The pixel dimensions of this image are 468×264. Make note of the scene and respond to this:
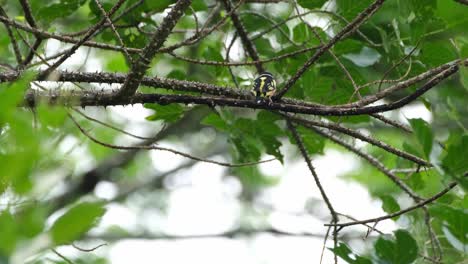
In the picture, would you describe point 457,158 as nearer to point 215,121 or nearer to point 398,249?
point 398,249

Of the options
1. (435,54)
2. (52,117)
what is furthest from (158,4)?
(52,117)

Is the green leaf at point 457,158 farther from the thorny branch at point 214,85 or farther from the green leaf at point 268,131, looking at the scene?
the green leaf at point 268,131

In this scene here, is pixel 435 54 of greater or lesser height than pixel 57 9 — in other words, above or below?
below

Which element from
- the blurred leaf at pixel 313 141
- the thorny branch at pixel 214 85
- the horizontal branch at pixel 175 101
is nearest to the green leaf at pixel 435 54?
the thorny branch at pixel 214 85

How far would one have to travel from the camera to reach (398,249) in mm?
1767

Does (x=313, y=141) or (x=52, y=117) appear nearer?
(x=52, y=117)

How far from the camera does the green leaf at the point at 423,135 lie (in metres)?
1.51

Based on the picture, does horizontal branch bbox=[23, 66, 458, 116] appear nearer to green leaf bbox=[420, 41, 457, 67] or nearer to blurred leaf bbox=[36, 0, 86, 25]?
green leaf bbox=[420, 41, 457, 67]

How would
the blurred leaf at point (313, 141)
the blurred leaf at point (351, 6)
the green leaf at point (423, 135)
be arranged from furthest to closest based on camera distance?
the blurred leaf at point (313, 141), the blurred leaf at point (351, 6), the green leaf at point (423, 135)

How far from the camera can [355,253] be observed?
74.3 inches

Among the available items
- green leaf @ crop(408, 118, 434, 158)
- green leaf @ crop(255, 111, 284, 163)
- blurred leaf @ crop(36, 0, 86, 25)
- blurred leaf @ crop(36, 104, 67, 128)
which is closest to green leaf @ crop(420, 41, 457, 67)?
green leaf @ crop(255, 111, 284, 163)

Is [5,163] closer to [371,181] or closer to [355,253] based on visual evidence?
[355,253]

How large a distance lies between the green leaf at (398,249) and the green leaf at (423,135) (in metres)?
0.32

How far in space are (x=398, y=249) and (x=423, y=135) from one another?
0.39m
